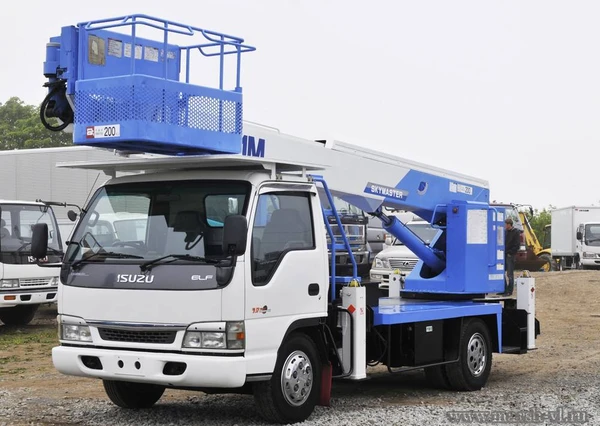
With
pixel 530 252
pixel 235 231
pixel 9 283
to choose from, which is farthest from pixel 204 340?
pixel 530 252

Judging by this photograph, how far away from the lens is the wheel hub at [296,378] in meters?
8.53

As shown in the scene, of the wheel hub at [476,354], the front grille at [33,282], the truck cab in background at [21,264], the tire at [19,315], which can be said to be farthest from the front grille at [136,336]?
the tire at [19,315]

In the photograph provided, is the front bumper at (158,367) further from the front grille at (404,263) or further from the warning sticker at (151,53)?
the front grille at (404,263)

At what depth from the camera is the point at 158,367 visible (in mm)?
8125

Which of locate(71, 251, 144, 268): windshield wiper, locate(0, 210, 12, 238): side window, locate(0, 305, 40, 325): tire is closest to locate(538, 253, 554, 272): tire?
locate(0, 305, 40, 325): tire

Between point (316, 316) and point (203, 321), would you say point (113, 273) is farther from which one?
point (316, 316)

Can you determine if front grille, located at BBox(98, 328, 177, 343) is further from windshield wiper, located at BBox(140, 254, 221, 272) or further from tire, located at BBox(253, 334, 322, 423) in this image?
tire, located at BBox(253, 334, 322, 423)

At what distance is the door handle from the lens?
8.85m

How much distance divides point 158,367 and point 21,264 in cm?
931

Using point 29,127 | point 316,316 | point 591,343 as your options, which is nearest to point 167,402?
point 316,316

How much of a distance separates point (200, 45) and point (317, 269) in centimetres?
242

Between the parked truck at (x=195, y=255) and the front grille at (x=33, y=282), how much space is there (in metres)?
7.69

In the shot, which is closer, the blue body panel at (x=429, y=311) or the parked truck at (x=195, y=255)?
the parked truck at (x=195, y=255)

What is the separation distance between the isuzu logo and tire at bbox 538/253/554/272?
31.4m
